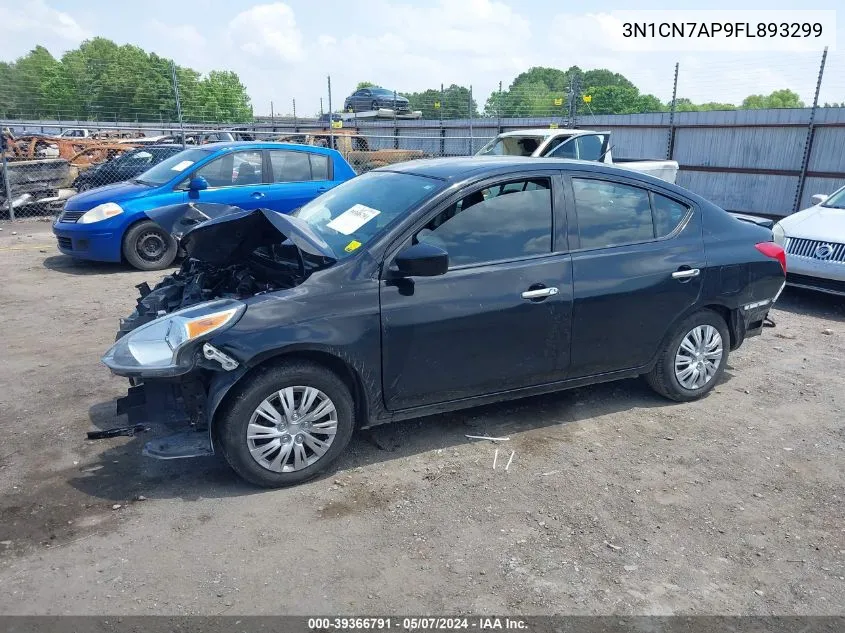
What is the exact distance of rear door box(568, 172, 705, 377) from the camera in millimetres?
4312

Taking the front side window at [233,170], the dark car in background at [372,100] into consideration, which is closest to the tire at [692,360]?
the front side window at [233,170]

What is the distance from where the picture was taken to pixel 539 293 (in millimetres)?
4102

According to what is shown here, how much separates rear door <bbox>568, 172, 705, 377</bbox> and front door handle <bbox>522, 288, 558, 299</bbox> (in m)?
0.19

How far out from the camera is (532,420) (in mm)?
4637

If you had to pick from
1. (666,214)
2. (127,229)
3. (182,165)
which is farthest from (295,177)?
(666,214)

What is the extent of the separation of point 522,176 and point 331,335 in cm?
163

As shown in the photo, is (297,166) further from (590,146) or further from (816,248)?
(816,248)

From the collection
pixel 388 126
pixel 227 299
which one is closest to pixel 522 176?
pixel 227 299

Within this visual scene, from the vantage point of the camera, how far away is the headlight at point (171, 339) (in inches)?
136

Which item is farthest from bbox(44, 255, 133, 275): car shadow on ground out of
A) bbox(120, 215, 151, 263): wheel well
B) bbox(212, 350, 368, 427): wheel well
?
bbox(212, 350, 368, 427): wheel well

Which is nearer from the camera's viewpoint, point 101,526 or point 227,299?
point 101,526

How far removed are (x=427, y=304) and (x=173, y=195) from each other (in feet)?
20.9

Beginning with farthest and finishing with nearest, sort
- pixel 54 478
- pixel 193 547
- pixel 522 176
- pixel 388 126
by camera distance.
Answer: pixel 388 126, pixel 522 176, pixel 54 478, pixel 193 547

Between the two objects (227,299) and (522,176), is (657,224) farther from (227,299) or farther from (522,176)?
(227,299)
